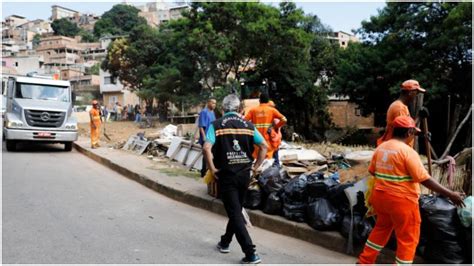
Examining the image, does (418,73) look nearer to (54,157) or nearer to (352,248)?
(54,157)

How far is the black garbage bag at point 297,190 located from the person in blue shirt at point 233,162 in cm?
124

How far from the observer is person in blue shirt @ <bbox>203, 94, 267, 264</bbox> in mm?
4305

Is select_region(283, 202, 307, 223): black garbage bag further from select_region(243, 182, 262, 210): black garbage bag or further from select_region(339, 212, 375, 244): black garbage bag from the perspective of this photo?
select_region(339, 212, 375, 244): black garbage bag

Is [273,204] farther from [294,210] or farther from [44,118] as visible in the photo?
[44,118]

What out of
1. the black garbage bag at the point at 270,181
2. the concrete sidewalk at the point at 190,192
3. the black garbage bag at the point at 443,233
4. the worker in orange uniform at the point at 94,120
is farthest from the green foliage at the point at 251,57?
the black garbage bag at the point at 443,233

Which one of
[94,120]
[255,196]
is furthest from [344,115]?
[255,196]

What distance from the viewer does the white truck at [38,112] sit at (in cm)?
1339

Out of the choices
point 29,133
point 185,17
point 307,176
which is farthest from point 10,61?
point 307,176

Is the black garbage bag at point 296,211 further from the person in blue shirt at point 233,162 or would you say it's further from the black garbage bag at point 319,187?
the person in blue shirt at point 233,162

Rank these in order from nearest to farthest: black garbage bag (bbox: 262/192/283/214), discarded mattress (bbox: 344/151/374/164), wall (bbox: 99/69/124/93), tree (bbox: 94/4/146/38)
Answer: black garbage bag (bbox: 262/192/283/214) → discarded mattress (bbox: 344/151/374/164) → wall (bbox: 99/69/124/93) → tree (bbox: 94/4/146/38)

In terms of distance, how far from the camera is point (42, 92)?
14453 millimetres

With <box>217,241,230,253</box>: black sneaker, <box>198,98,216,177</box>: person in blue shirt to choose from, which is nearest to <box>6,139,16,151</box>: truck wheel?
<box>198,98,216,177</box>: person in blue shirt

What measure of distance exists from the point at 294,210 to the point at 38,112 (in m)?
10.9

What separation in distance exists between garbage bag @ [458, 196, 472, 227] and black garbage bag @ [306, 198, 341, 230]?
1.36 m
